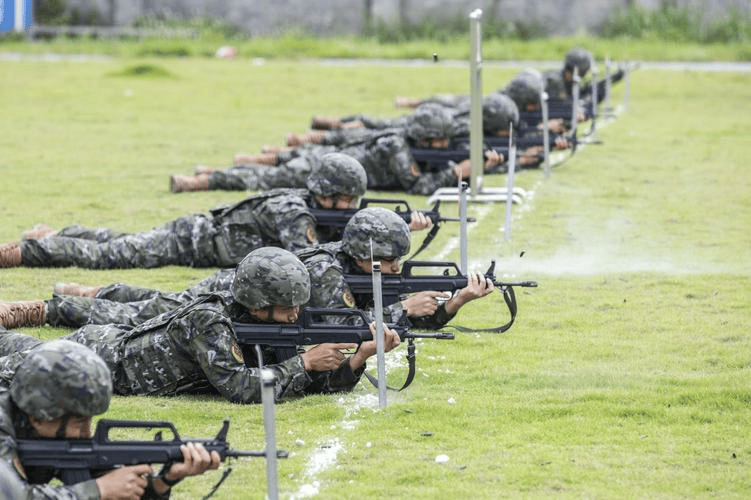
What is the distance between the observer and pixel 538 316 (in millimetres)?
11977

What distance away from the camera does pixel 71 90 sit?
30766mm

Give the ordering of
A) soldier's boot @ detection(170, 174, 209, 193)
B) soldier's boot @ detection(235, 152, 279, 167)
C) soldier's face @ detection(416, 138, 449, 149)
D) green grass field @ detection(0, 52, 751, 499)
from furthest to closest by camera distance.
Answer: soldier's boot @ detection(235, 152, 279, 167) < soldier's boot @ detection(170, 174, 209, 193) < soldier's face @ detection(416, 138, 449, 149) < green grass field @ detection(0, 52, 751, 499)

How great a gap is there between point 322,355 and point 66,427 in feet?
8.05

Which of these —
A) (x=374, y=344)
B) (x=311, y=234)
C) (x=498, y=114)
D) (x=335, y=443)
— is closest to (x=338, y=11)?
(x=498, y=114)

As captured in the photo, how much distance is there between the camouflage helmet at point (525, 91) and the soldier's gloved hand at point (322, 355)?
13.2m

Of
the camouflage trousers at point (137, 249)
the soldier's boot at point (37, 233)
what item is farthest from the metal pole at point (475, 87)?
the soldier's boot at point (37, 233)

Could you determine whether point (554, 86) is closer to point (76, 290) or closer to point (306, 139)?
point (306, 139)

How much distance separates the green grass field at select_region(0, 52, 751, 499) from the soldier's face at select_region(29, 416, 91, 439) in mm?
831

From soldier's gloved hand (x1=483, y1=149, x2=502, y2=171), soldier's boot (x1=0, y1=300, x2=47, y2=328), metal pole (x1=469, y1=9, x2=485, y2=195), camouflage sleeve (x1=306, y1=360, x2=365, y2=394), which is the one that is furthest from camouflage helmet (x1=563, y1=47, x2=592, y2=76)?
camouflage sleeve (x1=306, y1=360, x2=365, y2=394)

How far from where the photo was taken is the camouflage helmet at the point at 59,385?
6699 mm

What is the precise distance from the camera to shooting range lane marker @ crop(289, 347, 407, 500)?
754 cm

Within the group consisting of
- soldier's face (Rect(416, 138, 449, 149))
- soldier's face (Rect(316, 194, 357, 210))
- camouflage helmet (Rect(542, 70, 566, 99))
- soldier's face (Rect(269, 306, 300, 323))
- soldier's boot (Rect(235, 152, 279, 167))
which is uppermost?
camouflage helmet (Rect(542, 70, 566, 99))

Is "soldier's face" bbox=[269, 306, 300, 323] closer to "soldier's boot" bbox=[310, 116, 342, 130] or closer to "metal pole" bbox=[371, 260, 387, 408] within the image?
"metal pole" bbox=[371, 260, 387, 408]

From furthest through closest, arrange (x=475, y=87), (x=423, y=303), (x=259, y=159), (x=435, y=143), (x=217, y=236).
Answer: (x=259, y=159) < (x=435, y=143) < (x=475, y=87) < (x=217, y=236) < (x=423, y=303)
